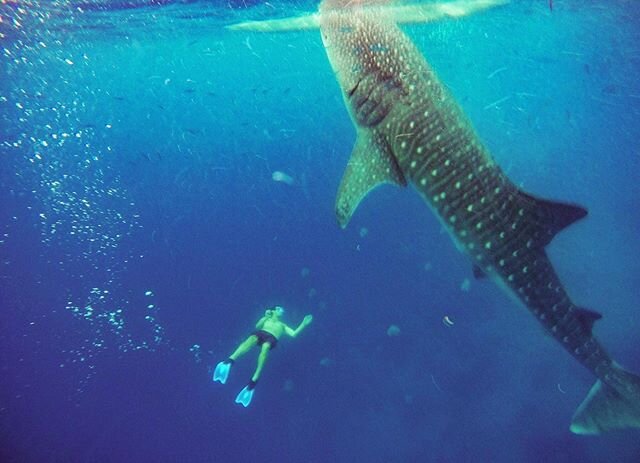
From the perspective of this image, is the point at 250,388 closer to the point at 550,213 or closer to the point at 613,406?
the point at 613,406

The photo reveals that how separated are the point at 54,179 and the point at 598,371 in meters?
71.0

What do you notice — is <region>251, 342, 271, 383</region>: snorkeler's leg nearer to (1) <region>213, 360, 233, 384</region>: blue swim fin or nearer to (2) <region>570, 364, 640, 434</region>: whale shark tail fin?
(1) <region>213, 360, 233, 384</region>: blue swim fin

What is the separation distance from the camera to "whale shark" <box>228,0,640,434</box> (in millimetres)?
3768

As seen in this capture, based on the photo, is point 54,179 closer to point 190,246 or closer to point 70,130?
point 70,130

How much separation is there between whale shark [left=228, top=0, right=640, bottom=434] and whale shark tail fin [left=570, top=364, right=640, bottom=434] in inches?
4.7

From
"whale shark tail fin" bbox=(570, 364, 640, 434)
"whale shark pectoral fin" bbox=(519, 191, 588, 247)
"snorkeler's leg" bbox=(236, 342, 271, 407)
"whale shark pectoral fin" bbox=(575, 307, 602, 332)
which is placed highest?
"snorkeler's leg" bbox=(236, 342, 271, 407)

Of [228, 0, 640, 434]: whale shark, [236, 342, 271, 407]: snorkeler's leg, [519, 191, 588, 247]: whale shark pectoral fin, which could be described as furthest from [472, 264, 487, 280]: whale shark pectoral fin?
[236, 342, 271, 407]: snorkeler's leg

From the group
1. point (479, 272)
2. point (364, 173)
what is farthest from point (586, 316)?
point (364, 173)

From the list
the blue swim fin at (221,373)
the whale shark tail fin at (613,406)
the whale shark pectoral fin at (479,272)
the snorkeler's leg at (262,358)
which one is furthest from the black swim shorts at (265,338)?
the whale shark pectoral fin at (479,272)

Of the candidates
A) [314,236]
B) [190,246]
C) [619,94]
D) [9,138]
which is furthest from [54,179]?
[619,94]

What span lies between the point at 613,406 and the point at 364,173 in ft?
12.9

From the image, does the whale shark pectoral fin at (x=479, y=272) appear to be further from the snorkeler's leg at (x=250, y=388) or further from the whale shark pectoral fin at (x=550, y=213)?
the snorkeler's leg at (x=250, y=388)

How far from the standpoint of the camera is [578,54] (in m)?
40.8

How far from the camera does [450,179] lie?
Answer: 3912 mm
